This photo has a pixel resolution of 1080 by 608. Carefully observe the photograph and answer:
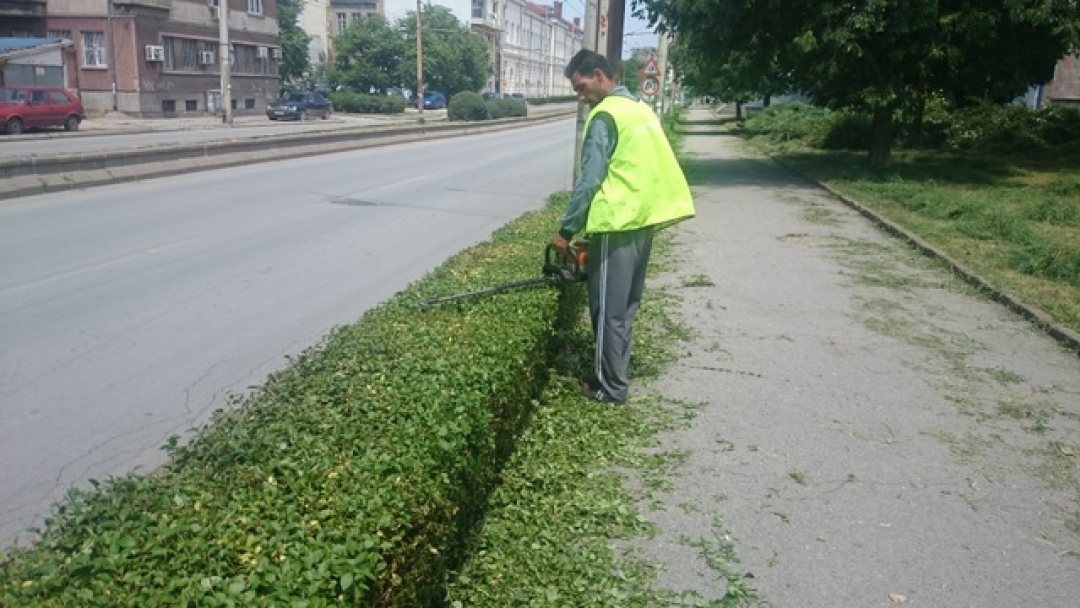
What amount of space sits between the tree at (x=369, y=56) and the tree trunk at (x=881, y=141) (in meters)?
52.2

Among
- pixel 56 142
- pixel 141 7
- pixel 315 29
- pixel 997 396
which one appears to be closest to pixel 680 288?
pixel 997 396

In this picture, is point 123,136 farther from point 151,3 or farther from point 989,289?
point 989,289

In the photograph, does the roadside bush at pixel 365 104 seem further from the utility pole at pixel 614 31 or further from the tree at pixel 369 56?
the utility pole at pixel 614 31

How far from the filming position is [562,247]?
534 centimetres

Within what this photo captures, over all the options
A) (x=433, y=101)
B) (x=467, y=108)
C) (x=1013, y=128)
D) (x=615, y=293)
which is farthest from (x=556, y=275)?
(x=433, y=101)

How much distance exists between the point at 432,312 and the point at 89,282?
495 cm

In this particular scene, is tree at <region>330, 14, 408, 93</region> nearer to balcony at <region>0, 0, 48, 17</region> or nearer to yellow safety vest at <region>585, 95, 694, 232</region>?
balcony at <region>0, 0, 48, 17</region>

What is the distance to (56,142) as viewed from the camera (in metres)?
25.5

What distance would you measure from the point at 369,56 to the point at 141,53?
2810 centimetres

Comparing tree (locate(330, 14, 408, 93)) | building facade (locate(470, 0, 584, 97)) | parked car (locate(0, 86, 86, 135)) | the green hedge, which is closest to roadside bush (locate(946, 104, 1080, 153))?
the green hedge

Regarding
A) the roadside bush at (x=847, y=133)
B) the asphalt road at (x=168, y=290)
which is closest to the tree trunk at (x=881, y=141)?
the roadside bush at (x=847, y=133)

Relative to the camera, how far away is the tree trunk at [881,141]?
21359 mm

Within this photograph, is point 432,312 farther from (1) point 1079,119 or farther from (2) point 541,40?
(2) point 541,40

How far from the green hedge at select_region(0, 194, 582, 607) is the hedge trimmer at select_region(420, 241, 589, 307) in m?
0.82
